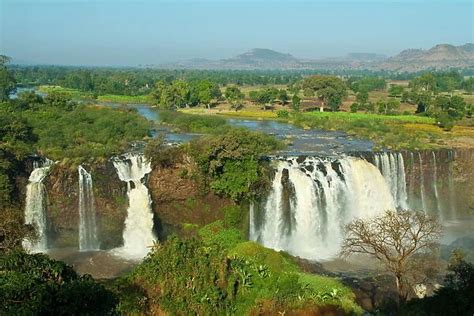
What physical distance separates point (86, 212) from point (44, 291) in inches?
578

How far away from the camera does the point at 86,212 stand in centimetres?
2273

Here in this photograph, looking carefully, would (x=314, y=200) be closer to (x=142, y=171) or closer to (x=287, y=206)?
(x=287, y=206)

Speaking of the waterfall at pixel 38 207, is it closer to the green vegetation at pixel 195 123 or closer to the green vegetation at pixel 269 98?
the green vegetation at pixel 195 123

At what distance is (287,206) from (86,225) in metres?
8.32

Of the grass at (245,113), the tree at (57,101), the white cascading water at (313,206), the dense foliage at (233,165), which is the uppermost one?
the tree at (57,101)

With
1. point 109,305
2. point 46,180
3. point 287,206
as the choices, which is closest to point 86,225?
point 46,180

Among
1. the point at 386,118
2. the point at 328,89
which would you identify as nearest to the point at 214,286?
the point at 386,118

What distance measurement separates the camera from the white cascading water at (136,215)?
A: 22767 millimetres

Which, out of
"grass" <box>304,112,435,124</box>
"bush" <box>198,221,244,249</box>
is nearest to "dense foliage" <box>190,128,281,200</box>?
"bush" <box>198,221,244,249</box>

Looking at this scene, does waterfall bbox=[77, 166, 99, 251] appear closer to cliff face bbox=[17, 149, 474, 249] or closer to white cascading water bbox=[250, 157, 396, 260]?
cliff face bbox=[17, 149, 474, 249]

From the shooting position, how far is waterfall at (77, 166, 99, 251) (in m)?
22.5

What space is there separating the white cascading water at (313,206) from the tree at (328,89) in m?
30.1

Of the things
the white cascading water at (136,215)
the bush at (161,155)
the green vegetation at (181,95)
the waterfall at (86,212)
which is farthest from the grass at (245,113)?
the waterfall at (86,212)

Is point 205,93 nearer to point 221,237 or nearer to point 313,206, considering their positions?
point 313,206
